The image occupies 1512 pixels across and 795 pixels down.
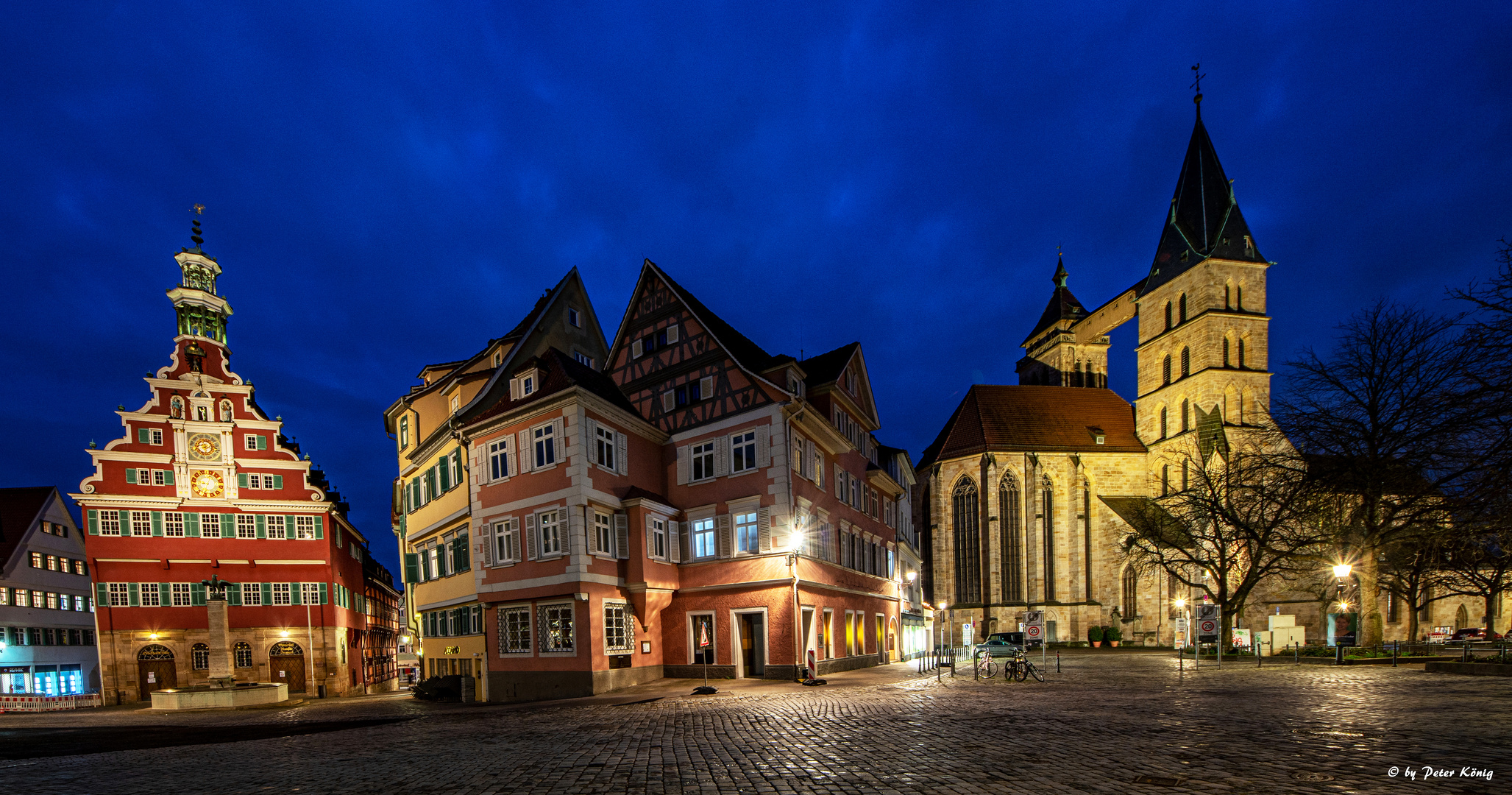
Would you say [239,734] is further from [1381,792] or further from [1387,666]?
[1387,666]

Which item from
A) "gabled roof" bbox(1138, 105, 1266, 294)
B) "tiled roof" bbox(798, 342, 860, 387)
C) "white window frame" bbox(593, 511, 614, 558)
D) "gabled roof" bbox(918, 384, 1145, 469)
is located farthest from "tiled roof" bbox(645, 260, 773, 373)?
"gabled roof" bbox(1138, 105, 1266, 294)

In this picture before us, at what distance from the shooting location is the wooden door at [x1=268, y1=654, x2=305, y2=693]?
36.5m

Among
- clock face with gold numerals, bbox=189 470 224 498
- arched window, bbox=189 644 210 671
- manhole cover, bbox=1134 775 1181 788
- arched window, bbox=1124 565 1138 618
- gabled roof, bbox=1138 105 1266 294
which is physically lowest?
arched window, bbox=1124 565 1138 618

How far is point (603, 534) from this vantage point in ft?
71.3

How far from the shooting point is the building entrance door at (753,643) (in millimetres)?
23000

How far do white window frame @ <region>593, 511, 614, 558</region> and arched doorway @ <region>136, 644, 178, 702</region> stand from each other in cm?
2782

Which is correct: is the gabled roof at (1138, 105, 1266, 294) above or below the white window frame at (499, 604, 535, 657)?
above

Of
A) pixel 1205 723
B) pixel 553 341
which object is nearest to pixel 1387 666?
pixel 1205 723

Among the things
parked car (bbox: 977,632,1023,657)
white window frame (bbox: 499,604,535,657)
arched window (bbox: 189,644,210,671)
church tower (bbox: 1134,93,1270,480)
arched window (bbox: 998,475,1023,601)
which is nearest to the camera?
white window frame (bbox: 499,604,535,657)

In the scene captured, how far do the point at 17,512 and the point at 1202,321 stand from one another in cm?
7649

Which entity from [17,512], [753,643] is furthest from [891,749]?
[17,512]

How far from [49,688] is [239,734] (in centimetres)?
3783

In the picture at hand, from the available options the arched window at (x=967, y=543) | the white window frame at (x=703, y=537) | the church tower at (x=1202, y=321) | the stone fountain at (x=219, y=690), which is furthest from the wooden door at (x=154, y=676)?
the church tower at (x=1202, y=321)

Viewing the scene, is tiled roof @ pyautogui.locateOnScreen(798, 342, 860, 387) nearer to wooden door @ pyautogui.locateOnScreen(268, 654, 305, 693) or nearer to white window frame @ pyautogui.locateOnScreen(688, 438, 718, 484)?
white window frame @ pyautogui.locateOnScreen(688, 438, 718, 484)
